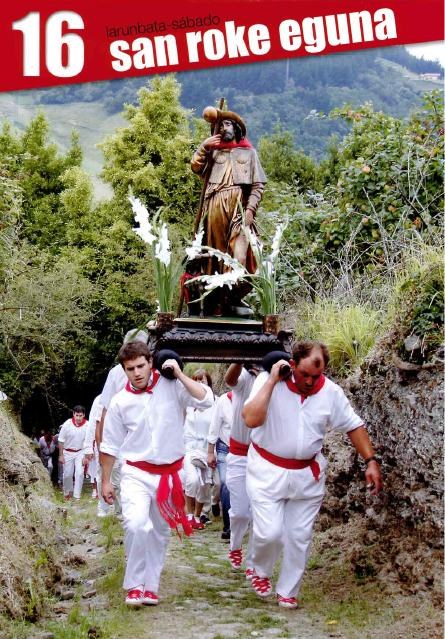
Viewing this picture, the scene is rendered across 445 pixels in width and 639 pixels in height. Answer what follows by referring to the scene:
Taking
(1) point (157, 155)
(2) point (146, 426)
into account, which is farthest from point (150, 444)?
(1) point (157, 155)

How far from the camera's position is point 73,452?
674 inches

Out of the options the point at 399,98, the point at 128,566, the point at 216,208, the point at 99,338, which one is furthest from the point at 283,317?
the point at 399,98

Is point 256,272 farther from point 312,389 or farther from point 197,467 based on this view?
point 197,467

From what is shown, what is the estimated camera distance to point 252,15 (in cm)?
661

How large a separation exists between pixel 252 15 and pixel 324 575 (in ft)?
14.6

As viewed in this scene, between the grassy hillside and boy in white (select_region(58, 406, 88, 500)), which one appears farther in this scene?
the grassy hillside

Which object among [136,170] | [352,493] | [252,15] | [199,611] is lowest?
[199,611]

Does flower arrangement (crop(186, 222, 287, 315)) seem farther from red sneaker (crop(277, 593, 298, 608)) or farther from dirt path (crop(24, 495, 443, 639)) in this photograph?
red sneaker (crop(277, 593, 298, 608))

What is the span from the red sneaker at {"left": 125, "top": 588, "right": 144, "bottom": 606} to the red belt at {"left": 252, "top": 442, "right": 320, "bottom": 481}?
1343 mm

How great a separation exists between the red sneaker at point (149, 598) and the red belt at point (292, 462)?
1.31m

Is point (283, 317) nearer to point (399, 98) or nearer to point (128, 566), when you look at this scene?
point (128, 566)

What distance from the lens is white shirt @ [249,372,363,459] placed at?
21.2 ft

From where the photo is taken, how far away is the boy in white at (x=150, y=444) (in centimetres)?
662

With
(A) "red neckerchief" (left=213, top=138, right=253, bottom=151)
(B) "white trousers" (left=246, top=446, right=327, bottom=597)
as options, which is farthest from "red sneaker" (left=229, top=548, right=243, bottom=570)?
(A) "red neckerchief" (left=213, top=138, right=253, bottom=151)
